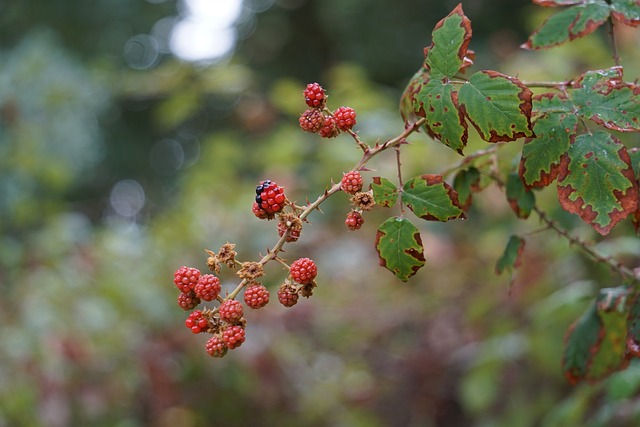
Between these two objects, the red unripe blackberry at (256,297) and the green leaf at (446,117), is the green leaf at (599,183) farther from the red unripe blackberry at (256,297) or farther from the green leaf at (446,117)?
the red unripe blackberry at (256,297)

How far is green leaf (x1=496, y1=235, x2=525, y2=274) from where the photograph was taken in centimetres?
90

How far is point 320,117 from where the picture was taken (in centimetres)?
73

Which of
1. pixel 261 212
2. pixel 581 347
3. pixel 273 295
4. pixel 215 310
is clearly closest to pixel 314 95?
pixel 261 212

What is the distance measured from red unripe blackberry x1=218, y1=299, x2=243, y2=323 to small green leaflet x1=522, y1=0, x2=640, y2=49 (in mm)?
461

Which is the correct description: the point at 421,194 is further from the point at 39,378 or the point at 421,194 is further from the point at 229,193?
the point at 229,193

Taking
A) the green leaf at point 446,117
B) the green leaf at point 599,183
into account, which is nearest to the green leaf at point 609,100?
the green leaf at point 599,183

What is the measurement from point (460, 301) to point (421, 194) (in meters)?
1.93

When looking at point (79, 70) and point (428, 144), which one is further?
point (79, 70)

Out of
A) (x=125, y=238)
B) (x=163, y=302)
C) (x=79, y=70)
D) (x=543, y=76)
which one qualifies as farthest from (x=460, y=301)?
(x=79, y=70)

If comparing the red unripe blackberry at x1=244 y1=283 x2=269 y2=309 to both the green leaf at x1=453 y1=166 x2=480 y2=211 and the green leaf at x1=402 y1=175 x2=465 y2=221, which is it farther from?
the green leaf at x1=453 y1=166 x2=480 y2=211

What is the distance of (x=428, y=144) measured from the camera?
247 cm

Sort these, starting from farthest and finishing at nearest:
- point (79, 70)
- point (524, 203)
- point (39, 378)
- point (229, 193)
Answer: point (229, 193)
point (79, 70)
point (39, 378)
point (524, 203)

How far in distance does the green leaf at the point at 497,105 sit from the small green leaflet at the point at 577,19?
0.60 ft

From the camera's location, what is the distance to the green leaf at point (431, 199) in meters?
0.73
